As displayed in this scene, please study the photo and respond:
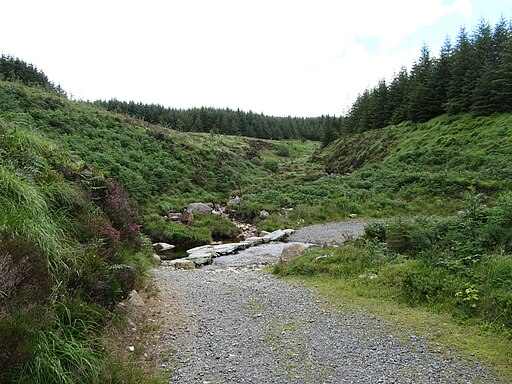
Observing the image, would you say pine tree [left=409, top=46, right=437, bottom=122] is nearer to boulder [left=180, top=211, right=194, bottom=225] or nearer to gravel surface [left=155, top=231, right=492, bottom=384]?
boulder [left=180, top=211, right=194, bottom=225]

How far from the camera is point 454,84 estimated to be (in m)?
43.2

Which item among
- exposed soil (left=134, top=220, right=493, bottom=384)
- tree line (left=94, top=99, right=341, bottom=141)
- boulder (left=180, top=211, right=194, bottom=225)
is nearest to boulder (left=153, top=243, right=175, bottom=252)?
boulder (left=180, top=211, right=194, bottom=225)

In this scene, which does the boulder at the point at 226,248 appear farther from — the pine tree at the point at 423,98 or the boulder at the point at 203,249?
the pine tree at the point at 423,98

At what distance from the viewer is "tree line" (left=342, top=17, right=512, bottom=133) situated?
37.8 metres

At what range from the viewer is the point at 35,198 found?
6.63m

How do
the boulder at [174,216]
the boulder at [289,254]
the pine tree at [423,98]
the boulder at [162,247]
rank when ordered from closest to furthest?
the boulder at [289,254], the boulder at [162,247], the boulder at [174,216], the pine tree at [423,98]

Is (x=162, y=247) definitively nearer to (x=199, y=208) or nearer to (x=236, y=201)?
(x=199, y=208)

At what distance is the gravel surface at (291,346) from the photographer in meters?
5.58

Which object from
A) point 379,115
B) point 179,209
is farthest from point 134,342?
point 379,115

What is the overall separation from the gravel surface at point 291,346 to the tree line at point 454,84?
37.7 meters

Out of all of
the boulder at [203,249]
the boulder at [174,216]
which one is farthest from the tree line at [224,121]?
the boulder at [203,249]

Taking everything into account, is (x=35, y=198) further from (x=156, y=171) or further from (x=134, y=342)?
(x=156, y=171)

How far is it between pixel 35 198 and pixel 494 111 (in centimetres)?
4279

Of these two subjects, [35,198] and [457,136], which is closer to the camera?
[35,198]
